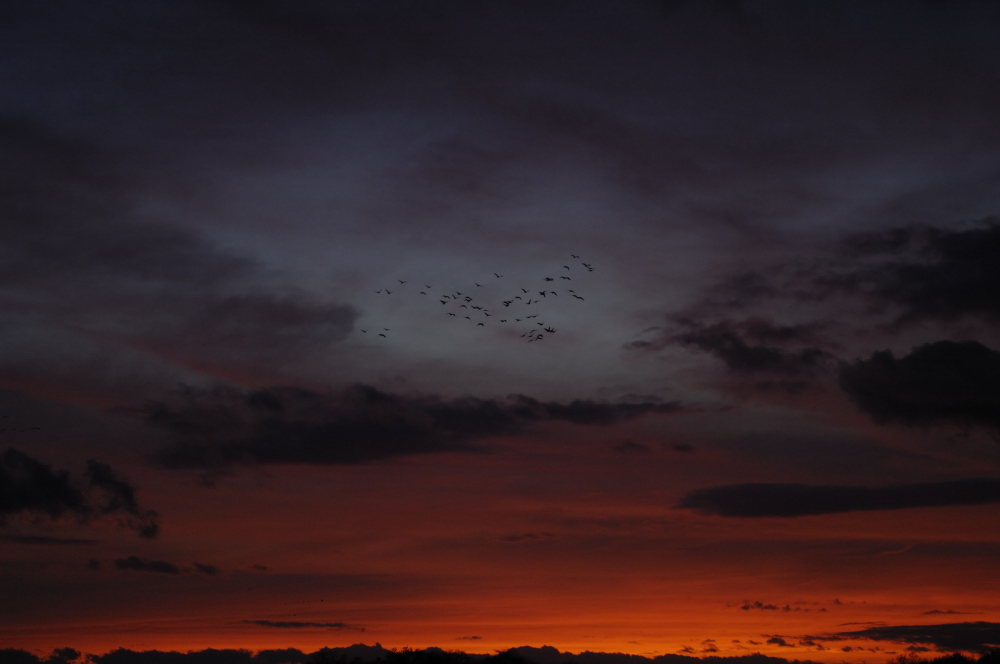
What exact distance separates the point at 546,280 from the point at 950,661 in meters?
129

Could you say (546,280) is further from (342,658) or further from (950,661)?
(950,661)

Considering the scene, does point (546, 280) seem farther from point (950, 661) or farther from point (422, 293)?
point (950, 661)

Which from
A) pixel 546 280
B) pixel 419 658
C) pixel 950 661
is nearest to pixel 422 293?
pixel 546 280

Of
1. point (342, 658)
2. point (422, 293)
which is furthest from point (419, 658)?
point (422, 293)

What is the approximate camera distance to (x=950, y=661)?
16750 cm

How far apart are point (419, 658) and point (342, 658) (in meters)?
13.8

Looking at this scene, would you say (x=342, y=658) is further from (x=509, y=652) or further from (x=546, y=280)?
(x=546, y=280)

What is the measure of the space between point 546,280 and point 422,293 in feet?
39.0

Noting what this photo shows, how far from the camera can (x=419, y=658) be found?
15325 cm

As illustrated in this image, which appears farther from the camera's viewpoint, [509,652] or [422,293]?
[509,652]

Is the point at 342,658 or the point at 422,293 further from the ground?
the point at 422,293

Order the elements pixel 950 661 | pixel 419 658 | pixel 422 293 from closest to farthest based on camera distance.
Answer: pixel 422 293 → pixel 419 658 → pixel 950 661

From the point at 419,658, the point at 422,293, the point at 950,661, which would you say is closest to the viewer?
the point at 422,293

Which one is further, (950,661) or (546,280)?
(950,661)
